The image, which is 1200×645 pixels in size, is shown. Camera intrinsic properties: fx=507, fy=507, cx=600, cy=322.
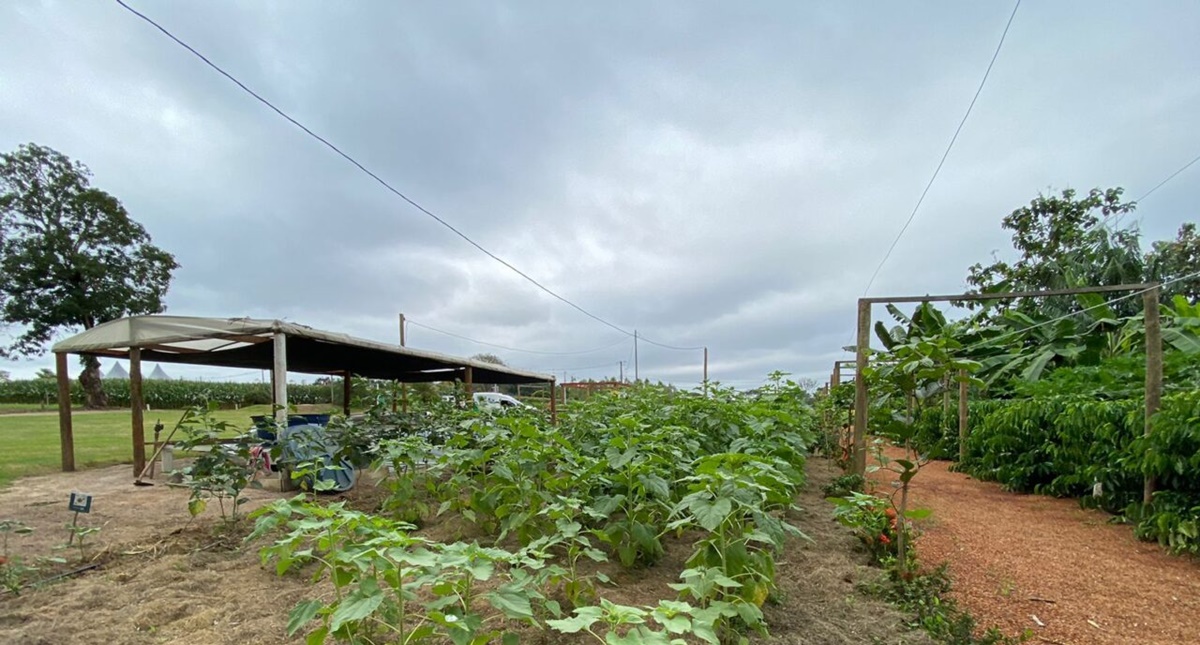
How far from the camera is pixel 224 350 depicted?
8.29 m

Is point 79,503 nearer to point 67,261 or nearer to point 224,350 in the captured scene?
point 224,350

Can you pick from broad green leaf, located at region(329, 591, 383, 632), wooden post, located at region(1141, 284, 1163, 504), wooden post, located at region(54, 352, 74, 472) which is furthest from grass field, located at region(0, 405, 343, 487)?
wooden post, located at region(1141, 284, 1163, 504)

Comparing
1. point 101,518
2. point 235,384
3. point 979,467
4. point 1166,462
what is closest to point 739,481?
point 1166,462

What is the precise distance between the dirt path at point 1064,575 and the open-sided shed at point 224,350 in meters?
6.13

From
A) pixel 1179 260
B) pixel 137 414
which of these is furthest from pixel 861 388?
pixel 1179 260

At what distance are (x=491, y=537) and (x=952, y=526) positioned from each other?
12.9 feet

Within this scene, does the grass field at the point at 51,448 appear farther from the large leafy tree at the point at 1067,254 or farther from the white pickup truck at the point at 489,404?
the large leafy tree at the point at 1067,254

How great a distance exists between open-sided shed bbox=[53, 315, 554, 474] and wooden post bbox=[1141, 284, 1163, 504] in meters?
7.81

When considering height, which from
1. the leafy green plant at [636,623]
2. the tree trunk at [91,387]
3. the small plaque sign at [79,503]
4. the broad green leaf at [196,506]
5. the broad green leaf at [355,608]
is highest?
the leafy green plant at [636,623]

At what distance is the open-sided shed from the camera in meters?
5.85

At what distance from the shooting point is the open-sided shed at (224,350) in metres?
5.85

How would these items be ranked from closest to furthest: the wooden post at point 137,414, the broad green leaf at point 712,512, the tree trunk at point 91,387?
the broad green leaf at point 712,512
the wooden post at point 137,414
the tree trunk at point 91,387

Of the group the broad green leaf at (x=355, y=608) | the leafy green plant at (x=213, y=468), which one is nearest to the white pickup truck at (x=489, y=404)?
the leafy green plant at (x=213, y=468)

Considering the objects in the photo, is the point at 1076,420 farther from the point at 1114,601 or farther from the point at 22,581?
the point at 22,581
